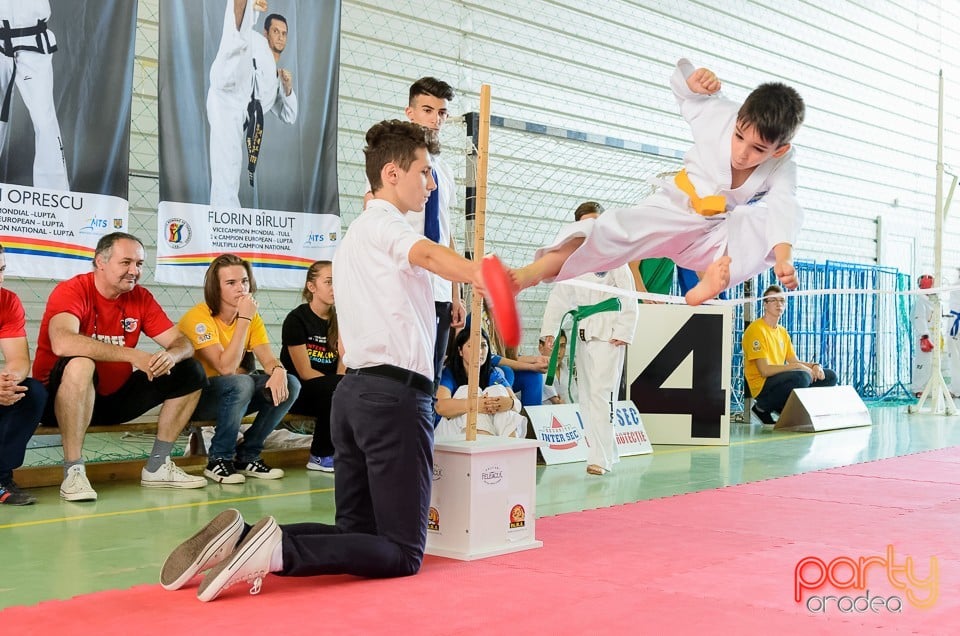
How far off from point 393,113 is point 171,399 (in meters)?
3.42

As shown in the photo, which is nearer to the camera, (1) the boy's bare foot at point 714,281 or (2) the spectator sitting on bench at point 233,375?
(1) the boy's bare foot at point 714,281

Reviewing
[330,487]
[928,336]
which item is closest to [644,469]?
[330,487]

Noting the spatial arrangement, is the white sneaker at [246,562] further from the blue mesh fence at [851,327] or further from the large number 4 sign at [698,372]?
the blue mesh fence at [851,327]

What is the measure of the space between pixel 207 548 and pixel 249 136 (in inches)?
153

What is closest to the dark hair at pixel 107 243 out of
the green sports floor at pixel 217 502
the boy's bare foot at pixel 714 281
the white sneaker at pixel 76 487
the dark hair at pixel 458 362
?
the white sneaker at pixel 76 487

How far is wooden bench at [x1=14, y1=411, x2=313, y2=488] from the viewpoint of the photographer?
205 inches

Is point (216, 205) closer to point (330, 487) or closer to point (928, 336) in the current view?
point (330, 487)

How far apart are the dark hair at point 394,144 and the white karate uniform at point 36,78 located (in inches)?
110

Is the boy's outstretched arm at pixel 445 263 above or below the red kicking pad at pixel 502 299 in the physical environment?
above

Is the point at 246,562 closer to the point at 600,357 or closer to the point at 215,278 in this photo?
the point at 215,278

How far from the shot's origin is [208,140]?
6.08 meters

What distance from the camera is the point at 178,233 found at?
19.5 feet

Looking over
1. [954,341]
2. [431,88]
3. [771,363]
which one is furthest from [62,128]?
[954,341]

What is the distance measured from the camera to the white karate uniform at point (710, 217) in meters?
3.66
